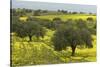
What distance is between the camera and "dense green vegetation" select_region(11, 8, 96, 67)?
2.32 m

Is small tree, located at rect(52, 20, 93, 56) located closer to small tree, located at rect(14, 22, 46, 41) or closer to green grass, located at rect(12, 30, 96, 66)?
green grass, located at rect(12, 30, 96, 66)

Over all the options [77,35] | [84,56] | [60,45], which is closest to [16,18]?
[60,45]

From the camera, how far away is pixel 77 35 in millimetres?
2525

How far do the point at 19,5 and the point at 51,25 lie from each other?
0.43 meters

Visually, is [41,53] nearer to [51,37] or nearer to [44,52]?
[44,52]

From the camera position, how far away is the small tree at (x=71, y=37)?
246cm

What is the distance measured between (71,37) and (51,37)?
24 centimetres

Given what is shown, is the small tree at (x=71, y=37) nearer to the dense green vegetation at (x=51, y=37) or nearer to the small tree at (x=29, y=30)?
the dense green vegetation at (x=51, y=37)

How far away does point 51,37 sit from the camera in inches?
95.8

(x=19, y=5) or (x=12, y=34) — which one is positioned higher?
(x=19, y=5)

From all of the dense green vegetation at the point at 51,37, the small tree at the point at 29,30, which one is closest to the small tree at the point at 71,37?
the dense green vegetation at the point at 51,37

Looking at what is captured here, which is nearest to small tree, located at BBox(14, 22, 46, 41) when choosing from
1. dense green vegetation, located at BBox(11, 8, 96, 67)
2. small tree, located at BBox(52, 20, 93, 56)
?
dense green vegetation, located at BBox(11, 8, 96, 67)

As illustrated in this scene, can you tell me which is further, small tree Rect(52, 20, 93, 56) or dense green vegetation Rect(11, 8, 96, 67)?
small tree Rect(52, 20, 93, 56)
